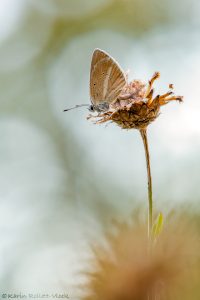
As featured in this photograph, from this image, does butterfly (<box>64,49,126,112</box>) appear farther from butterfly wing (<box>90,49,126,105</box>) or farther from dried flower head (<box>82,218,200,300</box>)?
dried flower head (<box>82,218,200,300</box>)

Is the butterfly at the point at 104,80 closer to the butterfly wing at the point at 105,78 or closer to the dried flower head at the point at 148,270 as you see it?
the butterfly wing at the point at 105,78

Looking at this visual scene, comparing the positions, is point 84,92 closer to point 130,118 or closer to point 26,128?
point 26,128

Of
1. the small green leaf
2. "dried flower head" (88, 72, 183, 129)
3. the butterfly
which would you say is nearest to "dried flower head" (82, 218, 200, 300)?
the small green leaf

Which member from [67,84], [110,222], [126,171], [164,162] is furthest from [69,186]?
[110,222]

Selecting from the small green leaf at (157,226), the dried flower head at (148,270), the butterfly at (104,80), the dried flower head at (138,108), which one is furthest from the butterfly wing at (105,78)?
the dried flower head at (148,270)

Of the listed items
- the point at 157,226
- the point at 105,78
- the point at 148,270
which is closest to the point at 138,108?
the point at 105,78

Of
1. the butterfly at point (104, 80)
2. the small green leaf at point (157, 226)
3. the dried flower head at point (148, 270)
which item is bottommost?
the dried flower head at point (148, 270)
